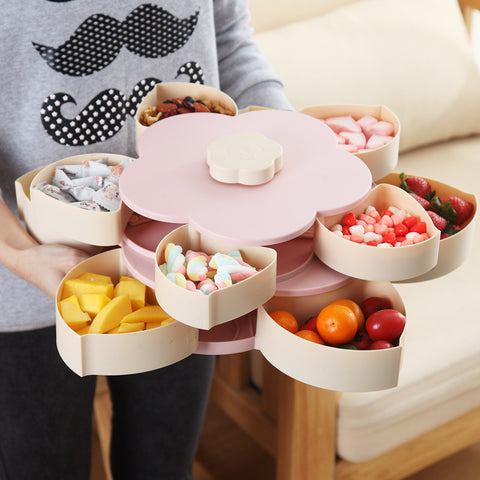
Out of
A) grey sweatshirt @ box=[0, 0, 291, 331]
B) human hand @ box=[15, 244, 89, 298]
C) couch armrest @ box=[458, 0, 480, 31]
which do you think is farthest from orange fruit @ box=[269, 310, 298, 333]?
couch armrest @ box=[458, 0, 480, 31]

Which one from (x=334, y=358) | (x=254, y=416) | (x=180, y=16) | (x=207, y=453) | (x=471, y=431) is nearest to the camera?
(x=334, y=358)

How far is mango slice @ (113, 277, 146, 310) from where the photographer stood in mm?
707

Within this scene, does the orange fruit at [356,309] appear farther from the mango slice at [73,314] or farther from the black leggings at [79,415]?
the black leggings at [79,415]

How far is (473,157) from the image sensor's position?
1888mm

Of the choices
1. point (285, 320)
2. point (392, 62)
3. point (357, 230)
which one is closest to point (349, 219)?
point (357, 230)

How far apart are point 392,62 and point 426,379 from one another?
847 mm

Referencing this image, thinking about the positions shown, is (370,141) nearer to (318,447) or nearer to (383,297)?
(383,297)

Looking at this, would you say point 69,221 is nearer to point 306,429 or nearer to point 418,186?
point 418,186

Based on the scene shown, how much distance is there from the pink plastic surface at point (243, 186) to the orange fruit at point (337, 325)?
8 cm

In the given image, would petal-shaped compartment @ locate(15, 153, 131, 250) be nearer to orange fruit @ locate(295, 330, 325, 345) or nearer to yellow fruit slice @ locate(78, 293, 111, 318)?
yellow fruit slice @ locate(78, 293, 111, 318)

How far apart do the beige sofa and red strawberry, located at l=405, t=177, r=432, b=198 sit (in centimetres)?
57

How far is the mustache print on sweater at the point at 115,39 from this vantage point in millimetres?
865

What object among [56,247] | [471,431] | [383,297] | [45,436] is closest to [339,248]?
[383,297]

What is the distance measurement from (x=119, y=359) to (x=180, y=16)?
0.49m
